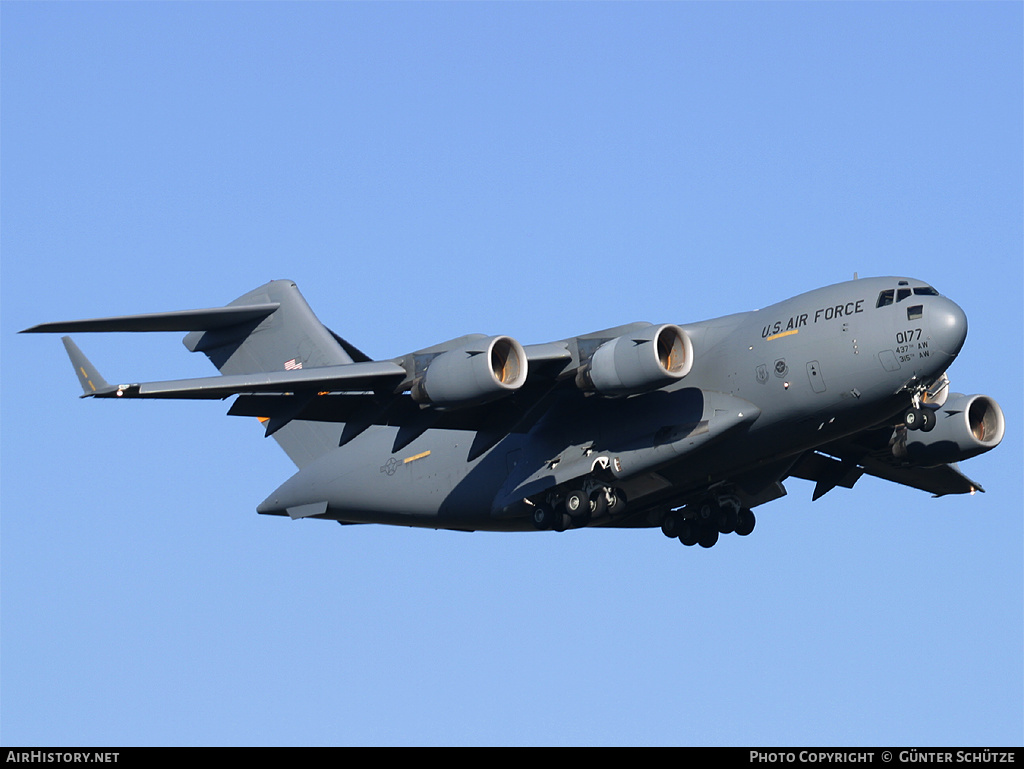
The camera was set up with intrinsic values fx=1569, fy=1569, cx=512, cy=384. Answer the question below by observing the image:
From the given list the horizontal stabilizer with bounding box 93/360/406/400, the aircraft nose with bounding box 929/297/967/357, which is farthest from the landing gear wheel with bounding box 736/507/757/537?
the horizontal stabilizer with bounding box 93/360/406/400

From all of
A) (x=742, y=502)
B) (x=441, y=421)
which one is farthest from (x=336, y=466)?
(x=742, y=502)

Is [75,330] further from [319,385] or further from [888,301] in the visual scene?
[888,301]

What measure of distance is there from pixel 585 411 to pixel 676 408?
4.49 ft

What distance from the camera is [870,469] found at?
75.4ft

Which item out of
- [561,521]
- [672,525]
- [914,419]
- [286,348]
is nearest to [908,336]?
[914,419]

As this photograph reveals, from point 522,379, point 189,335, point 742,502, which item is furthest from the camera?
point 189,335

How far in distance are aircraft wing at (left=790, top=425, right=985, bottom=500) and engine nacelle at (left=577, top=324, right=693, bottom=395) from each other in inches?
145

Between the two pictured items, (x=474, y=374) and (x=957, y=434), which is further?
(x=957, y=434)

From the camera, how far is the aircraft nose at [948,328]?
18.3 m

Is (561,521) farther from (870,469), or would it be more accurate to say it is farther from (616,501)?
(870,469)

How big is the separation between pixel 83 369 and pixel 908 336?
419 inches
